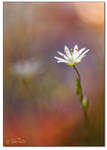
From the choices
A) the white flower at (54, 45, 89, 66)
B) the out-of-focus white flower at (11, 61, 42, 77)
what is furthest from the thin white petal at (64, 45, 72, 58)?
the out-of-focus white flower at (11, 61, 42, 77)

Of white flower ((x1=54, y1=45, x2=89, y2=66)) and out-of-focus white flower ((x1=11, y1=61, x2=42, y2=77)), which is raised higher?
white flower ((x1=54, y1=45, x2=89, y2=66))

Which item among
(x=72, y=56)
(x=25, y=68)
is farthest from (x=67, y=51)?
(x=25, y=68)

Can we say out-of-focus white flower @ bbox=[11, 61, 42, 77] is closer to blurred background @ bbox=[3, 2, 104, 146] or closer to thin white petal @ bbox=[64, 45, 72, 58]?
blurred background @ bbox=[3, 2, 104, 146]

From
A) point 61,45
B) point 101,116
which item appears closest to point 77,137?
point 101,116

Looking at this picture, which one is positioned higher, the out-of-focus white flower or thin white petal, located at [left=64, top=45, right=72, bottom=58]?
thin white petal, located at [left=64, top=45, right=72, bottom=58]

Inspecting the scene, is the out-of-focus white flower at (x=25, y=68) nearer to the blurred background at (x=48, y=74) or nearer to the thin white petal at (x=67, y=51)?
the blurred background at (x=48, y=74)

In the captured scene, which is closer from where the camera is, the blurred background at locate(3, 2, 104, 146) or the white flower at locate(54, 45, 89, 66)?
the white flower at locate(54, 45, 89, 66)

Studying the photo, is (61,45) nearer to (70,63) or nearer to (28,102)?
(70,63)
